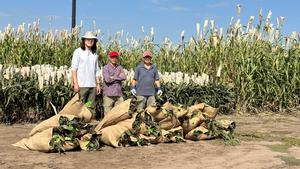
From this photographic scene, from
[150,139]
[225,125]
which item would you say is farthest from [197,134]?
[150,139]

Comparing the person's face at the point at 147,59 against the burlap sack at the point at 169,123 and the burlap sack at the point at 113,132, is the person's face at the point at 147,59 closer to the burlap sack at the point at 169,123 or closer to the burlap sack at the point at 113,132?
the burlap sack at the point at 169,123

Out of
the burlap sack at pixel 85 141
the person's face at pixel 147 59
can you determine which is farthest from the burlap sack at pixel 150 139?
the person's face at pixel 147 59

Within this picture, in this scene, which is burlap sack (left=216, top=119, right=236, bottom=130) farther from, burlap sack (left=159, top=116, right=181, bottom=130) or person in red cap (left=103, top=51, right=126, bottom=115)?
person in red cap (left=103, top=51, right=126, bottom=115)

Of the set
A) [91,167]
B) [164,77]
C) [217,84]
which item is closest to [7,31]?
[164,77]

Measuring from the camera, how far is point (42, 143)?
19.8 feet

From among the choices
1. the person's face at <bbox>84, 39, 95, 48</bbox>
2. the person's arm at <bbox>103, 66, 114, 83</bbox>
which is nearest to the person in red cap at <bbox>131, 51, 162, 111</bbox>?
the person's arm at <bbox>103, 66, 114, 83</bbox>

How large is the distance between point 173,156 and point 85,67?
2.26m

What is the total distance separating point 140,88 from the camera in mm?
8242

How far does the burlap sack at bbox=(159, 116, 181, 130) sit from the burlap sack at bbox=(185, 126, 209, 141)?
0.30 meters

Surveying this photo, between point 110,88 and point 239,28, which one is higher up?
point 239,28

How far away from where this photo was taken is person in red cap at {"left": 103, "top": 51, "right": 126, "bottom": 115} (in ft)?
26.3

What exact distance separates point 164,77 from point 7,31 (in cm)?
439

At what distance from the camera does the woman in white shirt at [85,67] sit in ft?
24.2

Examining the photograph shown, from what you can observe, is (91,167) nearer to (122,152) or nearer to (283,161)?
(122,152)
